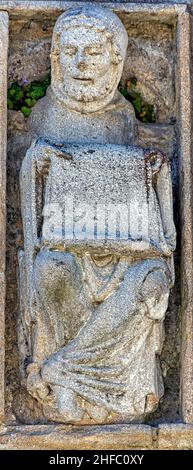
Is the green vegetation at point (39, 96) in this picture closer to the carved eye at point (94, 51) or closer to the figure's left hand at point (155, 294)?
the carved eye at point (94, 51)

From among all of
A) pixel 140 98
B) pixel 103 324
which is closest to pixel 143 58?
pixel 140 98

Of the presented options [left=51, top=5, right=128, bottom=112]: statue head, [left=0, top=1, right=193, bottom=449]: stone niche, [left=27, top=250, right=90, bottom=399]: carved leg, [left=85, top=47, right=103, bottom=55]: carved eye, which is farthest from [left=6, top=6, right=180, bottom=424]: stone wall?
[left=85, top=47, right=103, bottom=55]: carved eye

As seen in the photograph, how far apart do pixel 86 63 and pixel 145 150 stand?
0.56 m

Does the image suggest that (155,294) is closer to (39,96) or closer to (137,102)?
(137,102)

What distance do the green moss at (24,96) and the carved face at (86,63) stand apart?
31cm

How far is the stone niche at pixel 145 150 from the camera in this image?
1023 centimetres

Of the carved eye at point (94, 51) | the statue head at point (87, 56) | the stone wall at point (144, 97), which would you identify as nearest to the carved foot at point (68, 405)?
the stone wall at point (144, 97)

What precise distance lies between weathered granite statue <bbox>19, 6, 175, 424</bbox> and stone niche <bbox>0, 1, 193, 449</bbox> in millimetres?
111

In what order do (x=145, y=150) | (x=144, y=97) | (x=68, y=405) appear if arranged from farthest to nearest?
1. (x=144, y=97)
2. (x=145, y=150)
3. (x=68, y=405)

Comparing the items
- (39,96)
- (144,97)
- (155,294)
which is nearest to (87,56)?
(39,96)

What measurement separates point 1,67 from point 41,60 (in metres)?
0.36

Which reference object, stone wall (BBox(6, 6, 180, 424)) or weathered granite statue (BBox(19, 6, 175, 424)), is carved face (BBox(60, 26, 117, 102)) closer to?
weathered granite statue (BBox(19, 6, 175, 424))

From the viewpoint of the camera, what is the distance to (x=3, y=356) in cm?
1034

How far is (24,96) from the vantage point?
1087cm
